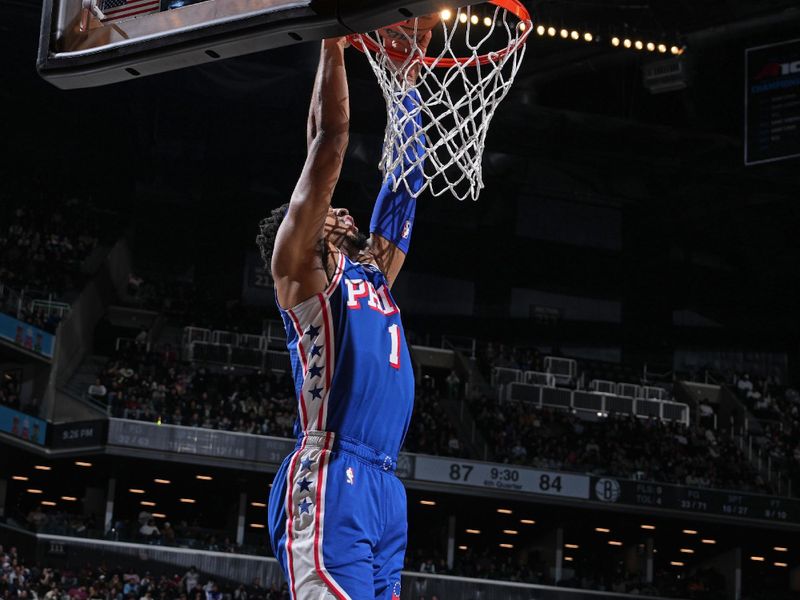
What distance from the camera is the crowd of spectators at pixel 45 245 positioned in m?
28.9

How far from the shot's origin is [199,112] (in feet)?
98.6

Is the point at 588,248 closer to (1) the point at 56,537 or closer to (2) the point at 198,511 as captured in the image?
(2) the point at 198,511

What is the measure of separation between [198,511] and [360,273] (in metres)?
27.4

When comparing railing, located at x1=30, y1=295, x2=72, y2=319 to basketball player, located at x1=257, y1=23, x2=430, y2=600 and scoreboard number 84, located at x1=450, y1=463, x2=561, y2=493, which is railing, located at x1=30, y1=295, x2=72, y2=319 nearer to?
scoreboard number 84, located at x1=450, y1=463, x2=561, y2=493

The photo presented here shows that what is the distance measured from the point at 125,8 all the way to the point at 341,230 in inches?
46.1

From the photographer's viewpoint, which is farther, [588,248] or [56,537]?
[588,248]

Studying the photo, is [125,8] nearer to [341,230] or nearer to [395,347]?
[341,230]

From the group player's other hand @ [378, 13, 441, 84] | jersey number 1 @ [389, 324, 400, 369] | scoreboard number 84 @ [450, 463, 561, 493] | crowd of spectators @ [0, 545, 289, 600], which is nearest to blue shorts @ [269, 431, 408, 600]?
jersey number 1 @ [389, 324, 400, 369]

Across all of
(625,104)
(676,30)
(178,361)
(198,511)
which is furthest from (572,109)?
(198,511)

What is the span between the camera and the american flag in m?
4.18

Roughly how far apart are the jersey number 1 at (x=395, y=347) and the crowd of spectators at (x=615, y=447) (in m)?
23.2

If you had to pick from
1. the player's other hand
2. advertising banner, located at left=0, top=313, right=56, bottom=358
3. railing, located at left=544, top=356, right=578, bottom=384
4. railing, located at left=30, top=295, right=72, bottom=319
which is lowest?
the player's other hand

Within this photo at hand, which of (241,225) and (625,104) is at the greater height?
(625,104)

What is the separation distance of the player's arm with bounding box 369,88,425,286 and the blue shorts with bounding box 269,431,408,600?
974 millimetres
